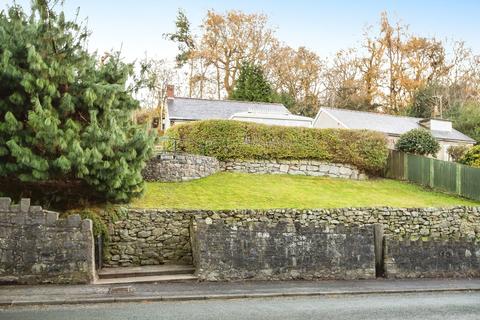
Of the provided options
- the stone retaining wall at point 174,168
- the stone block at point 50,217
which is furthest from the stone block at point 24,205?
the stone retaining wall at point 174,168

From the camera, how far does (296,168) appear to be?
24047 mm

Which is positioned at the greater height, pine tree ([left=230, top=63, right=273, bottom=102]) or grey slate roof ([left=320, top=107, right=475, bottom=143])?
pine tree ([left=230, top=63, right=273, bottom=102])

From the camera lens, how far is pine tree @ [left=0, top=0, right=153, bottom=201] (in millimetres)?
12031

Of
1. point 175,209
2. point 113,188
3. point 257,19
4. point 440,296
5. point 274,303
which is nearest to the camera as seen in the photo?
point 274,303

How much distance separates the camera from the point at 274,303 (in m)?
10.3

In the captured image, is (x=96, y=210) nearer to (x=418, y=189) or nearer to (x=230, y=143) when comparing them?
(x=230, y=143)

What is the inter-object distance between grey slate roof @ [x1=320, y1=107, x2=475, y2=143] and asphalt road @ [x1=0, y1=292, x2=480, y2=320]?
76.6 ft

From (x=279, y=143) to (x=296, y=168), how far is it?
5.54 feet

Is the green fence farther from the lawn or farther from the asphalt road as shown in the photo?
the asphalt road

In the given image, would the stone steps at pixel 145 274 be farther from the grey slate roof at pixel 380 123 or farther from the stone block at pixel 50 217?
the grey slate roof at pixel 380 123

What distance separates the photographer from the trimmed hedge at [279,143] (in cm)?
2295

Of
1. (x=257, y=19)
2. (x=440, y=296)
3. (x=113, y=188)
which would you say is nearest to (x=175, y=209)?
(x=113, y=188)

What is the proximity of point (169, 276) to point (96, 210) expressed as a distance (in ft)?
11.0

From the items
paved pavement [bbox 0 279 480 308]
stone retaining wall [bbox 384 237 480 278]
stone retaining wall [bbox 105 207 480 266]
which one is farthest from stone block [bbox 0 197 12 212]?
stone retaining wall [bbox 384 237 480 278]
